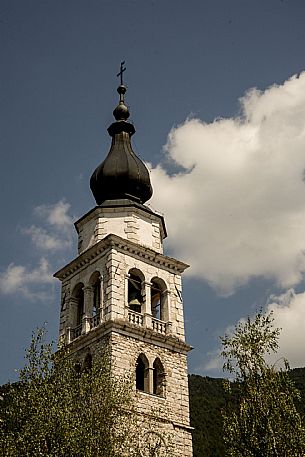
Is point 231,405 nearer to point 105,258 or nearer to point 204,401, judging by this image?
point 105,258

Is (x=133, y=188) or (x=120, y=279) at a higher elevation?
(x=133, y=188)

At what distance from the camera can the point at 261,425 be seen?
60.1 ft

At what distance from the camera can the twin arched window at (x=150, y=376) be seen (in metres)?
26.9

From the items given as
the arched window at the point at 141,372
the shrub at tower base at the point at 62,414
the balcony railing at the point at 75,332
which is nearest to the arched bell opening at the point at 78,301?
the balcony railing at the point at 75,332

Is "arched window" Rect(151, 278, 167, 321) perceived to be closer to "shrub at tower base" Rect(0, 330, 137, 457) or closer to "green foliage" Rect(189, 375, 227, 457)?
"shrub at tower base" Rect(0, 330, 137, 457)

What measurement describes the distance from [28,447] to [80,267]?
1277 centimetres

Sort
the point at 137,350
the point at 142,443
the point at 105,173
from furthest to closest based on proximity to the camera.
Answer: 1. the point at 105,173
2. the point at 137,350
3. the point at 142,443

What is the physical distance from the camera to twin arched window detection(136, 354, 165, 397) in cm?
2689

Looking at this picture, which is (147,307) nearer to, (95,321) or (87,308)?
(95,321)

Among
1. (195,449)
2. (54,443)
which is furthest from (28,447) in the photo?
(195,449)

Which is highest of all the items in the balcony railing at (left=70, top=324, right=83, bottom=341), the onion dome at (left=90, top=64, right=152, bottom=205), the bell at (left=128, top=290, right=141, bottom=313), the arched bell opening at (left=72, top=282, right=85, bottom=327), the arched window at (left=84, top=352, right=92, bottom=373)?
the onion dome at (left=90, top=64, right=152, bottom=205)

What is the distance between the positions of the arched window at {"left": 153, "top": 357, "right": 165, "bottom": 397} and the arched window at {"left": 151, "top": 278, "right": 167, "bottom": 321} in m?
2.29

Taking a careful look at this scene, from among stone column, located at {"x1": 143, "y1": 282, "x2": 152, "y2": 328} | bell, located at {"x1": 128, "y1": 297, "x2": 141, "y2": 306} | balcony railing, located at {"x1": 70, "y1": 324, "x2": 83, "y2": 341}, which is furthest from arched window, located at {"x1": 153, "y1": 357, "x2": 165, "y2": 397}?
balcony railing, located at {"x1": 70, "y1": 324, "x2": 83, "y2": 341}

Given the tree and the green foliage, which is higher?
the green foliage
